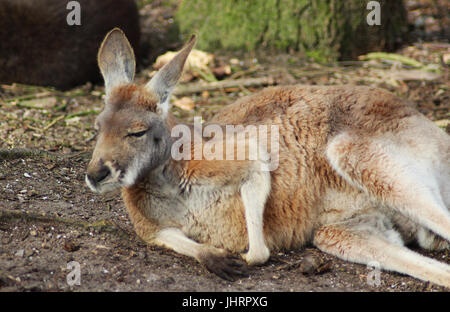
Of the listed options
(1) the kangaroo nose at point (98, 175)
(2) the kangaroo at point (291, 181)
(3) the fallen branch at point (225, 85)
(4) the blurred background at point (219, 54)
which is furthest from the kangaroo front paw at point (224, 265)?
(3) the fallen branch at point (225, 85)

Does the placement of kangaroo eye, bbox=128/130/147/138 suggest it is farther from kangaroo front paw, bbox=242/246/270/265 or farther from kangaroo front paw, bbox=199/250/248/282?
kangaroo front paw, bbox=242/246/270/265

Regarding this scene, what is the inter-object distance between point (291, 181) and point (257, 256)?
58 centimetres

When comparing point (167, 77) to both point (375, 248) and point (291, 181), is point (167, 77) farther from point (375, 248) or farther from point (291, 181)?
point (375, 248)

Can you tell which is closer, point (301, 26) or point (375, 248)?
point (375, 248)

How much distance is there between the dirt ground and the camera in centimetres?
330

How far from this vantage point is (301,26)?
23.2 ft

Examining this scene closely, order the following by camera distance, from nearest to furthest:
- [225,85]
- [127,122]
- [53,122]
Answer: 1. [127,122]
2. [53,122]
3. [225,85]

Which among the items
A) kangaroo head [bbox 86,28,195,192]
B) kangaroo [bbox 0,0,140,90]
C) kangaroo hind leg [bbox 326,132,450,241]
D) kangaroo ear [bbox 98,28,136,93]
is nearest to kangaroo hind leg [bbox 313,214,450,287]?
kangaroo hind leg [bbox 326,132,450,241]

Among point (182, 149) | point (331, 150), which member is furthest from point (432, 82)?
point (182, 149)

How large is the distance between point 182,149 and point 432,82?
12.4 ft

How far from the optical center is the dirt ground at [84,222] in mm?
3305

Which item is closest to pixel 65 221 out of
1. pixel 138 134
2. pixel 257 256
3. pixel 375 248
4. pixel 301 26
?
pixel 138 134

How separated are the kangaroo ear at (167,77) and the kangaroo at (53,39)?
11.1 ft
